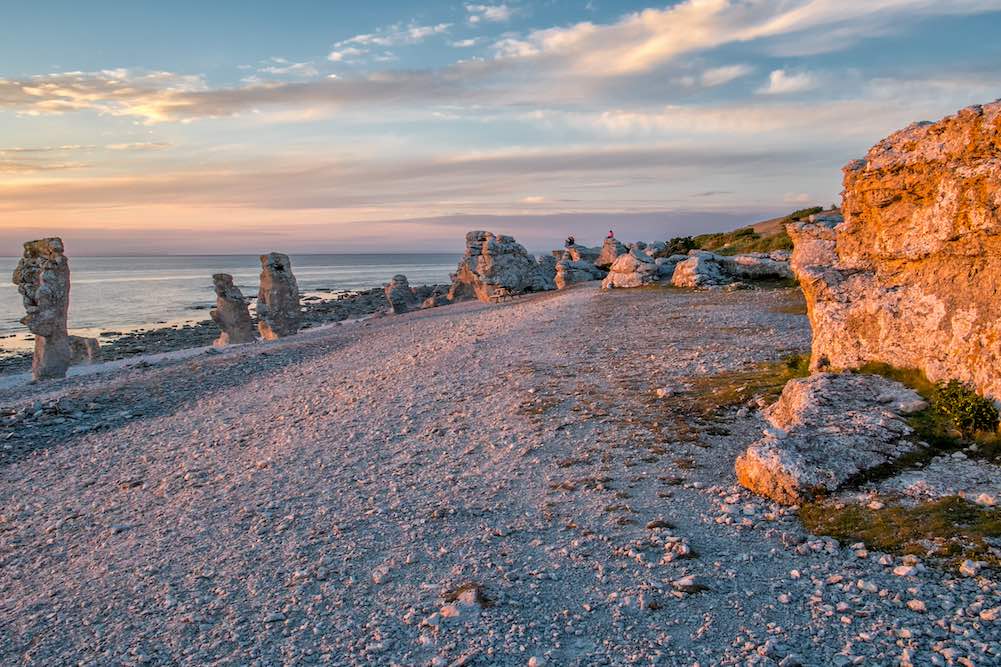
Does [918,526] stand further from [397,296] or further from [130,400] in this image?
[397,296]

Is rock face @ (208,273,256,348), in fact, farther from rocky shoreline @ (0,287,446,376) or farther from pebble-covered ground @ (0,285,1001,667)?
pebble-covered ground @ (0,285,1001,667)

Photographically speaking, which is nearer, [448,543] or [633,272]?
[448,543]

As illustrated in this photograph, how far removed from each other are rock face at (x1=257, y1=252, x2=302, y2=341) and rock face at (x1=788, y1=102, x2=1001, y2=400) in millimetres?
32798

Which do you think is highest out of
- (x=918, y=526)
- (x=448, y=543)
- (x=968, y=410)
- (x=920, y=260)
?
(x=920, y=260)

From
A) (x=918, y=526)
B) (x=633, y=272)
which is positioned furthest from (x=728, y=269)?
(x=918, y=526)

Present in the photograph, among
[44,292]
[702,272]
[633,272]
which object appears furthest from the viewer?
[633,272]

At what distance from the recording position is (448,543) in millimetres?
8391

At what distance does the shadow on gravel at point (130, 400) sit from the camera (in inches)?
621

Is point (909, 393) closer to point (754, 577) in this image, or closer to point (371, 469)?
point (754, 577)

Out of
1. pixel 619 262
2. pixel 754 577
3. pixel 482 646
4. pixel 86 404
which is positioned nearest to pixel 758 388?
pixel 754 577

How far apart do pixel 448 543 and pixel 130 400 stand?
14.4 m

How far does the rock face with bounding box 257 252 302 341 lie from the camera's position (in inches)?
1575

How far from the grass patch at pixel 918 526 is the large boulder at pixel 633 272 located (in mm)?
30636

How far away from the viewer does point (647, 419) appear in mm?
12477
